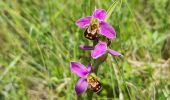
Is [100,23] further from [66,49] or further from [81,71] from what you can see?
[66,49]

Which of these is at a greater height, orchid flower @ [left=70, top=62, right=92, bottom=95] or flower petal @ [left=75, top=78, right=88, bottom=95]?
orchid flower @ [left=70, top=62, right=92, bottom=95]

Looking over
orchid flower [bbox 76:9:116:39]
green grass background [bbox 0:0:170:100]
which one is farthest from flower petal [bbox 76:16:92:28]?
green grass background [bbox 0:0:170:100]

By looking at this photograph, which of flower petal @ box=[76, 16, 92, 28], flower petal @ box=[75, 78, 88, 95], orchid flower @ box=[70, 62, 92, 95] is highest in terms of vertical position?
flower petal @ box=[76, 16, 92, 28]

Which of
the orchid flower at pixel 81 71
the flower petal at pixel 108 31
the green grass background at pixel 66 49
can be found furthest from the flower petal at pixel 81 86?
the green grass background at pixel 66 49

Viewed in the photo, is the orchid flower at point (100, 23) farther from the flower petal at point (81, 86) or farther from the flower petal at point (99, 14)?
the flower petal at point (81, 86)

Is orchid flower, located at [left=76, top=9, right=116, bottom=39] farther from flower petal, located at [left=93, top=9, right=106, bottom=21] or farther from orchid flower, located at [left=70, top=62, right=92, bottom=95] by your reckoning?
orchid flower, located at [left=70, top=62, right=92, bottom=95]

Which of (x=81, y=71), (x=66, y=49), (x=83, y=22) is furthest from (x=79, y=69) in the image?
(x=66, y=49)

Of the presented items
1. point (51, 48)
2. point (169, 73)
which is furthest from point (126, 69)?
point (51, 48)
